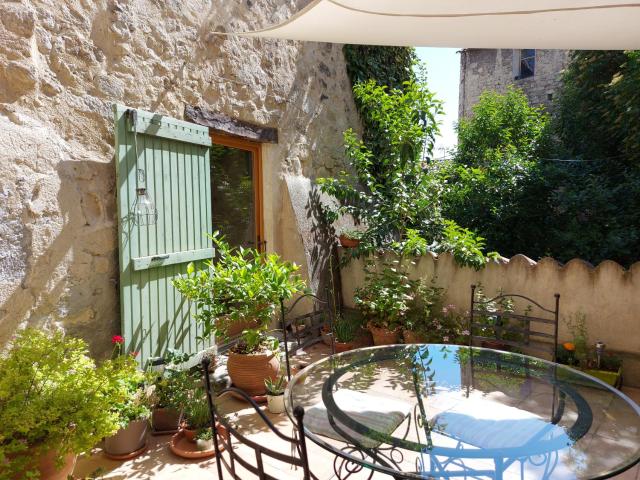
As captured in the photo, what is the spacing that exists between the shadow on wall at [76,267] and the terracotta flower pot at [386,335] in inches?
89.2

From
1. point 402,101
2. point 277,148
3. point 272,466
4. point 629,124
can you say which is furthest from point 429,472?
point 629,124

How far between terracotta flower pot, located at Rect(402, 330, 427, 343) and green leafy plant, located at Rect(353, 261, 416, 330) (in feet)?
0.38

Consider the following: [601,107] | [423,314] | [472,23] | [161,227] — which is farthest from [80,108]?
[601,107]

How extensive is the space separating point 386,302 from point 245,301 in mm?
1500

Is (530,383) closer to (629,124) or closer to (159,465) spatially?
(159,465)

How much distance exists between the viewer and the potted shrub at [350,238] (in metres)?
4.69

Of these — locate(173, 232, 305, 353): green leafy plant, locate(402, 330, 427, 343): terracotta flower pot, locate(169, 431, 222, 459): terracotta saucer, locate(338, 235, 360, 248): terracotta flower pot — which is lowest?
locate(169, 431, 222, 459): terracotta saucer

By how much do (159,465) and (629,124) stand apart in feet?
21.9

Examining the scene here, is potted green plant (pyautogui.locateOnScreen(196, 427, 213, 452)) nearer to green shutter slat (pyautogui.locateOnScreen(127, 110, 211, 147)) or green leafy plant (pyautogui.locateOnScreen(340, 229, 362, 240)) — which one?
green shutter slat (pyautogui.locateOnScreen(127, 110, 211, 147))

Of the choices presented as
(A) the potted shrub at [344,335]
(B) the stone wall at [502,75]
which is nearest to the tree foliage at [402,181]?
(A) the potted shrub at [344,335]

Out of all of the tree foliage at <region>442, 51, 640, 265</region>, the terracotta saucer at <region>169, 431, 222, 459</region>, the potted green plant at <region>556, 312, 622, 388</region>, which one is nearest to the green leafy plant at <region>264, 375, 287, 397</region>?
the terracotta saucer at <region>169, 431, 222, 459</region>

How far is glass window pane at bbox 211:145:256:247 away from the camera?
3.90m

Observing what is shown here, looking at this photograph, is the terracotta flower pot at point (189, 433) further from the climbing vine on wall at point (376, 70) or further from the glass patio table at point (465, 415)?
the climbing vine on wall at point (376, 70)

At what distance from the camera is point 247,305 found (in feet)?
10.0
